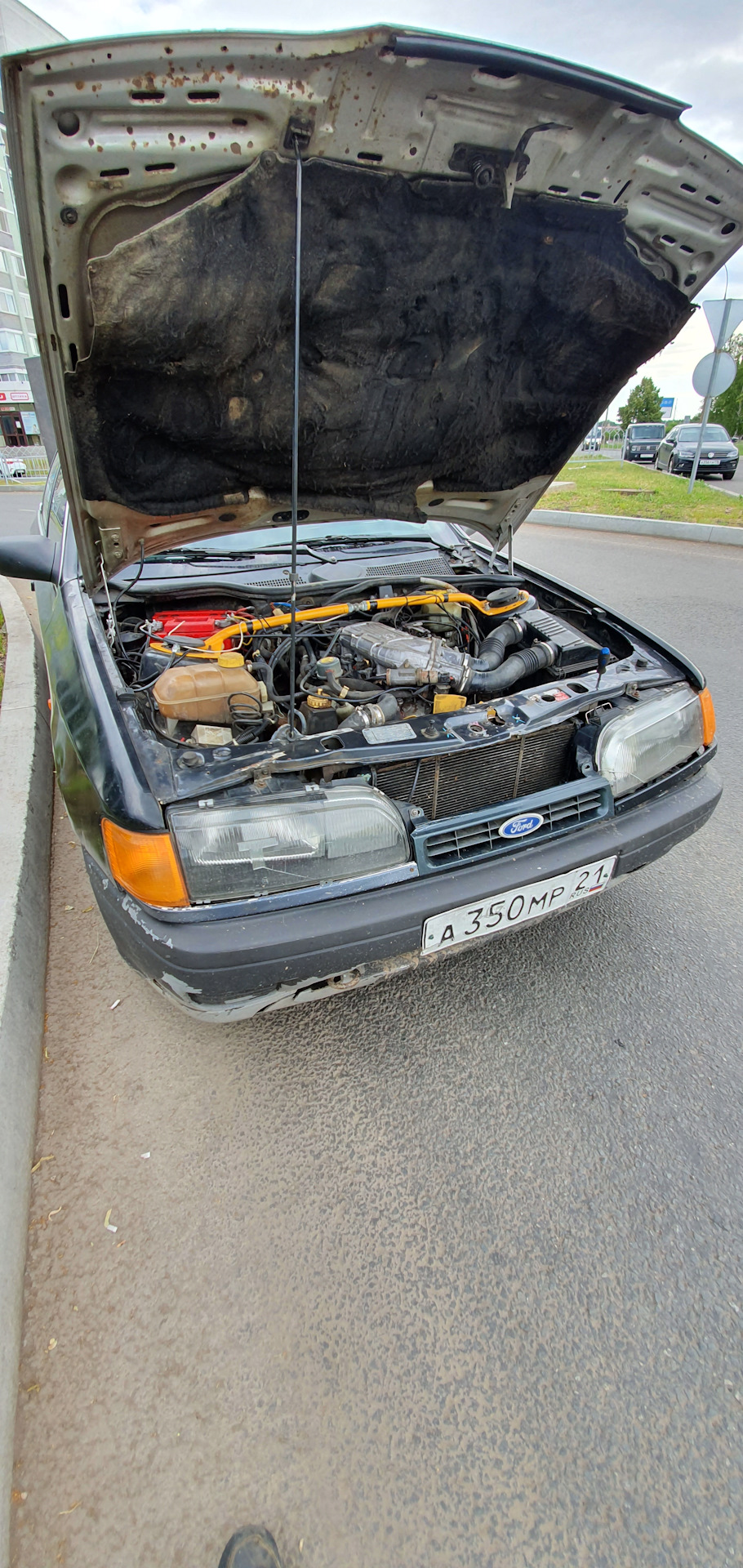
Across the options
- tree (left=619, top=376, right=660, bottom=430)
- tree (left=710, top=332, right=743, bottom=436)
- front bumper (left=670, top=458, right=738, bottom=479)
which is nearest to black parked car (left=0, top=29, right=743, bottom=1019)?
front bumper (left=670, top=458, right=738, bottom=479)

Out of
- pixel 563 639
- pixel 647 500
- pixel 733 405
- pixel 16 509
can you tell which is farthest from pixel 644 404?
pixel 563 639

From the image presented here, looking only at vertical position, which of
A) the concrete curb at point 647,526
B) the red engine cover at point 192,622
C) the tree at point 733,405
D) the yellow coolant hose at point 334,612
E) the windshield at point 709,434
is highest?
the tree at point 733,405

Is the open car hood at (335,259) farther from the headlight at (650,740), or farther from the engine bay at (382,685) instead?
the headlight at (650,740)

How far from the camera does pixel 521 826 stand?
6.25 ft

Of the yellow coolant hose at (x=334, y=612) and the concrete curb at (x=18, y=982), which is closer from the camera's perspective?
the concrete curb at (x=18, y=982)

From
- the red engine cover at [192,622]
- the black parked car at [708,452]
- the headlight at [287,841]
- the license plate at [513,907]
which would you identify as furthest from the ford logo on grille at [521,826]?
the black parked car at [708,452]

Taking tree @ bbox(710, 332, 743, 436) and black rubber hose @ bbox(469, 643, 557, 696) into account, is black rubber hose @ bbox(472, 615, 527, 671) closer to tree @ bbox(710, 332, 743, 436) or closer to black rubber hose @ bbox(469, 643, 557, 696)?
black rubber hose @ bbox(469, 643, 557, 696)

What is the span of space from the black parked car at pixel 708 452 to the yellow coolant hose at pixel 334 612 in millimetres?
16305

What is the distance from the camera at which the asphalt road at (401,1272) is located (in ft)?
3.99

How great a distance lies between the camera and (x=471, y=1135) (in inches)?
71.3

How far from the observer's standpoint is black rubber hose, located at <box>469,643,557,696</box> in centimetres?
237

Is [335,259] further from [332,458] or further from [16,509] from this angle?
[16,509]

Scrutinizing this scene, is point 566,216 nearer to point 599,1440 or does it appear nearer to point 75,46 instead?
point 75,46

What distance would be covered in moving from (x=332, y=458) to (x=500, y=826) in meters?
1.50
